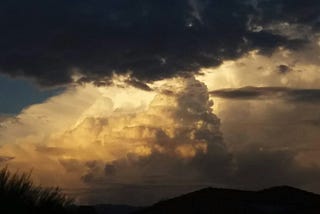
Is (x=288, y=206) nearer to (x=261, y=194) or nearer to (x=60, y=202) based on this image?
(x=261, y=194)

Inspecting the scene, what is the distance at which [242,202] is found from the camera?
50219 mm

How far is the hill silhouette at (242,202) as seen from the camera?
48094 millimetres

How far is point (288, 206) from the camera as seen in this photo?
49.4 meters

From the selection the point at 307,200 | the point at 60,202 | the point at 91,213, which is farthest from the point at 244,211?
the point at 60,202

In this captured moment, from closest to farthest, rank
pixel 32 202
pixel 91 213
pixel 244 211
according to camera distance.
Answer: pixel 32 202, pixel 91 213, pixel 244 211

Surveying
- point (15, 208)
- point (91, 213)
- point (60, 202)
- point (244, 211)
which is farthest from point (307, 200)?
point (15, 208)

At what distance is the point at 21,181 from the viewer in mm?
25812

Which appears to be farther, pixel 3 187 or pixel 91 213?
pixel 91 213

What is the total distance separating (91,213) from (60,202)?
32.3ft

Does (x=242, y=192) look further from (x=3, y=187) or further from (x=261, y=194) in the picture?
(x=3, y=187)

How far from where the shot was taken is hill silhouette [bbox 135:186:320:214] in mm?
48094

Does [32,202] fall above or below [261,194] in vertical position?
below

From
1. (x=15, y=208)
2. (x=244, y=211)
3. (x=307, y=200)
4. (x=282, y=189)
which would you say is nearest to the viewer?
(x=15, y=208)

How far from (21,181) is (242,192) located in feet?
Result: 99.8
